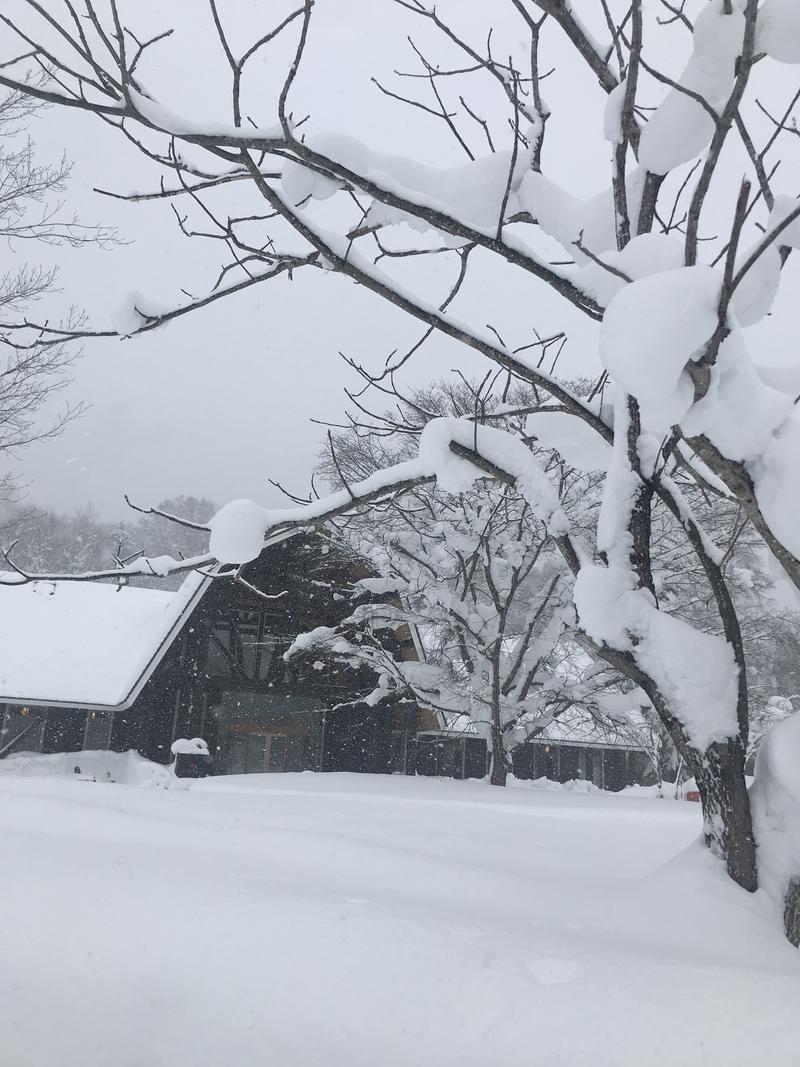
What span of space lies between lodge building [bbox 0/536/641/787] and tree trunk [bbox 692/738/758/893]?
1170 cm

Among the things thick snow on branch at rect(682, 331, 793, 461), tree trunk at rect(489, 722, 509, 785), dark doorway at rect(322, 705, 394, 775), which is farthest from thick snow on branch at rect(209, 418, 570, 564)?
dark doorway at rect(322, 705, 394, 775)

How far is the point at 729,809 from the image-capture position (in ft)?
8.75

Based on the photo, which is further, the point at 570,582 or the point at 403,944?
→ the point at 570,582

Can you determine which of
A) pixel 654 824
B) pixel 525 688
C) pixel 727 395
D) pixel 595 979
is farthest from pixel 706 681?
pixel 525 688

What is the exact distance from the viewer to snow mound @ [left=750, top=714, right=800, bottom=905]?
254cm

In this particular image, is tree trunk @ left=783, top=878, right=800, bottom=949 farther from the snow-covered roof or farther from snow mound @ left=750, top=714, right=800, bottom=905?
the snow-covered roof

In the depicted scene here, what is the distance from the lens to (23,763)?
1423cm

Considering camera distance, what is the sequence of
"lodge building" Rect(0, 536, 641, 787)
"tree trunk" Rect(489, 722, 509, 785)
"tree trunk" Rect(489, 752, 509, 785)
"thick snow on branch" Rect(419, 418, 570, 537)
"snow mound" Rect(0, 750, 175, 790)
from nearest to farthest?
"thick snow on branch" Rect(419, 418, 570, 537) < "tree trunk" Rect(489, 722, 509, 785) < "tree trunk" Rect(489, 752, 509, 785) < "snow mound" Rect(0, 750, 175, 790) < "lodge building" Rect(0, 536, 641, 787)

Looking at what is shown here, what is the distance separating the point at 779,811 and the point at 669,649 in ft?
2.21

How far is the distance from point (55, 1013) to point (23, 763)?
14572 mm

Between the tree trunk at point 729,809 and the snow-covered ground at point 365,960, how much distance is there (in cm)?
8

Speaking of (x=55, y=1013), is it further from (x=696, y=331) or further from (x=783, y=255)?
(x=783, y=255)

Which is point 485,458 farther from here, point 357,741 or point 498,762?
point 357,741

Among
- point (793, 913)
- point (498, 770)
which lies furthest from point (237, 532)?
point (498, 770)
